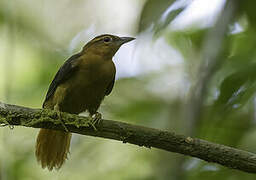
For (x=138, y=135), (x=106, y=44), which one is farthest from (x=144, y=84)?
(x=138, y=135)

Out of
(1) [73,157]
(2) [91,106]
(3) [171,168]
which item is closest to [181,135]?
(3) [171,168]

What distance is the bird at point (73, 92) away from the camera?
4121 millimetres

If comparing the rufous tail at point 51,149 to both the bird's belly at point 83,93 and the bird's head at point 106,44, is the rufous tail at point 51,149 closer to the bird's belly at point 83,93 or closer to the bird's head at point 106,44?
the bird's belly at point 83,93

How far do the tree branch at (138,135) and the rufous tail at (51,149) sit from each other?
1.27m

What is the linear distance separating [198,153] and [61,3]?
3086mm

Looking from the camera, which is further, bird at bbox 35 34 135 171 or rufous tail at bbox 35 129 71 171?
rufous tail at bbox 35 129 71 171

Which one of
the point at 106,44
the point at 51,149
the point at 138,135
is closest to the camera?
the point at 138,135

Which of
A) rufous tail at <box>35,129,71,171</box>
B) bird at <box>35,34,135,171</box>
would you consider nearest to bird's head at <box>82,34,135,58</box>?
bird at <box>35,34,135,171</box>

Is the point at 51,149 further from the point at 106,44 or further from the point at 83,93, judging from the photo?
the point at 106,44

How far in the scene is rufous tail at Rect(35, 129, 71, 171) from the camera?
14.2ft

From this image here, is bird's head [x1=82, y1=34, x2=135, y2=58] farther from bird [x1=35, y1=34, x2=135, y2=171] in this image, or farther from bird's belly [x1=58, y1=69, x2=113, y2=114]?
bird's belly [x1=58, y1=69, x2=113, y2=114]

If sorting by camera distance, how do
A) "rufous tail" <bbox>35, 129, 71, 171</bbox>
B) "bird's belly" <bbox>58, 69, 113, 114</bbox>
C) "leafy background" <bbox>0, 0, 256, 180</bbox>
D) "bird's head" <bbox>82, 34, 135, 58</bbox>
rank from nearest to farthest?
"leafy background" <bbox>0, 0, 256, 180</bbox>, "bird's belly" <bbox>58, 69, 113, 114</bbox>, "rufous tail" <bbox>35, 129, 71, 171</bbox>, "bird's head" <bbox>82, 34, 135, 58</bbox>

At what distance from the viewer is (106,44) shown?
479 centimetres

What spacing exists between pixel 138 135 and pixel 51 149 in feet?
5.68
